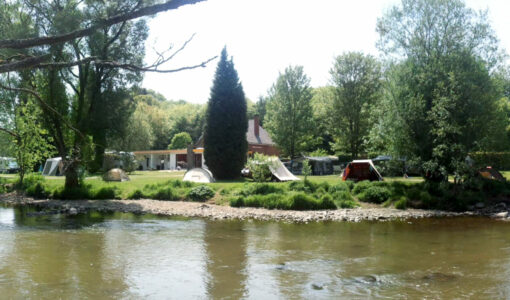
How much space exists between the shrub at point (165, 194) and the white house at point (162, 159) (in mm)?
23793

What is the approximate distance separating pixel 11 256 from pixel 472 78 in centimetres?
1932

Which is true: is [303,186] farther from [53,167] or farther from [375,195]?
[53,167]

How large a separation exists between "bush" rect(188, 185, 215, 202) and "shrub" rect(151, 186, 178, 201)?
3.04 ft

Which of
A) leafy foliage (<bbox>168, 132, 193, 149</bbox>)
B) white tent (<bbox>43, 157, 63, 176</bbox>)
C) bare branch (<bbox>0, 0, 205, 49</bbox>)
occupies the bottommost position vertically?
white tent (<bbox>43, 157, 63, 176</bbox>)

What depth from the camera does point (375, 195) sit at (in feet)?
59.9

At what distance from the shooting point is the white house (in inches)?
1817

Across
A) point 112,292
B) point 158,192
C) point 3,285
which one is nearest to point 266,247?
point 112,292

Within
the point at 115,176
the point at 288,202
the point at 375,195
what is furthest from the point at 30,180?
the point at 375,195

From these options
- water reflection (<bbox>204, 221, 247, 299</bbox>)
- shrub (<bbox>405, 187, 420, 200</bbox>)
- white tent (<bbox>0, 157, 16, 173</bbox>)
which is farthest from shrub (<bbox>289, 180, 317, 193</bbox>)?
white tent (<bbox>0, 157, 16, 173</bbox>)

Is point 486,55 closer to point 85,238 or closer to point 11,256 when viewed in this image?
point 85,238

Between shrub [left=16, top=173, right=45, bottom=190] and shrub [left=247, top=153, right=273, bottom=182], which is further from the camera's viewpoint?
shrub [left=16, top=173, right=45, bottom=190]

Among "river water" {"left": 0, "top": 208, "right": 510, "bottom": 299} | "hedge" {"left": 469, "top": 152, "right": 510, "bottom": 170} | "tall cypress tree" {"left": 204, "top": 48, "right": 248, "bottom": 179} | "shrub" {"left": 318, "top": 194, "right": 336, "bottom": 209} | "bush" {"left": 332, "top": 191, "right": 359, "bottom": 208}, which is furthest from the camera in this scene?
"tall cypress tree" {"left": 204, "top": 48, "right": 248, "bottom": 179}

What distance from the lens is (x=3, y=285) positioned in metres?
7.05

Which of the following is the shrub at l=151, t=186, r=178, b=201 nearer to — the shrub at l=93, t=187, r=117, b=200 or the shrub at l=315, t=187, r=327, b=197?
the shrub at l=93, t=187, r=117, b=200
